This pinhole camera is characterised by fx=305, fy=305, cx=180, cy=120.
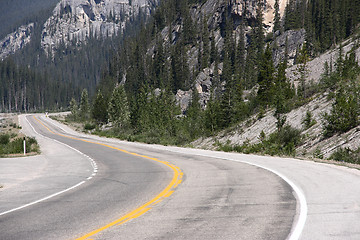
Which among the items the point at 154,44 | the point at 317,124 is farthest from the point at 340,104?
the point at 154,44

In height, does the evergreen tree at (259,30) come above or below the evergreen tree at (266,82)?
above

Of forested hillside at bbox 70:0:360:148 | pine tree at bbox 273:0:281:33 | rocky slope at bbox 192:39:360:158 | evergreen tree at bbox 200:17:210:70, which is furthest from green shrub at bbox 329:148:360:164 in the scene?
pine tree at bbox 273:0:281:33

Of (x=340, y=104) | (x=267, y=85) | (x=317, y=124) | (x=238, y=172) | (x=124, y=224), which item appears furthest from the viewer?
(x=267, y=85)

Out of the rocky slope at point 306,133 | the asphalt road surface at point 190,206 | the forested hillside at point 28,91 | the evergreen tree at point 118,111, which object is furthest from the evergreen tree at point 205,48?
the forested hillside at point 28,91

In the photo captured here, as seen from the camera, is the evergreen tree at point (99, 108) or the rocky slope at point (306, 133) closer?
the rocky slope at point (306, 133)

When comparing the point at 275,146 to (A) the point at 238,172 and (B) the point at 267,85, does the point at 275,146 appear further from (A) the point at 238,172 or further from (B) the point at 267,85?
(B) the point at 267,85

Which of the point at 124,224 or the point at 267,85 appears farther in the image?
the point at 267,85

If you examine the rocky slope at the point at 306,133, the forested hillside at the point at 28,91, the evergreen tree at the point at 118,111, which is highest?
the forested hillside at the point at 28,91

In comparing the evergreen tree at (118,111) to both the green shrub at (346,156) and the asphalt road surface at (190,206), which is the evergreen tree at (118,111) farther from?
the asphalt road surface at (190,206)

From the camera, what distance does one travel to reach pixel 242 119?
124ft

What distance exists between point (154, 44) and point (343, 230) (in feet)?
451

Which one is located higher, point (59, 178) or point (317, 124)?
point (317, 124)

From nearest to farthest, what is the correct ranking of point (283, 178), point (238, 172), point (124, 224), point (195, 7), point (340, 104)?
point (124, 224), point (283, 178), point (238, 172), point (340, 104), point (195, 7)

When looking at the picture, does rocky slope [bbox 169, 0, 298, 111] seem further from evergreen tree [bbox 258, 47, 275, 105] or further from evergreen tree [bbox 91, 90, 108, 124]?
evergreen tree [bbox 258, 47, 275, 105]
